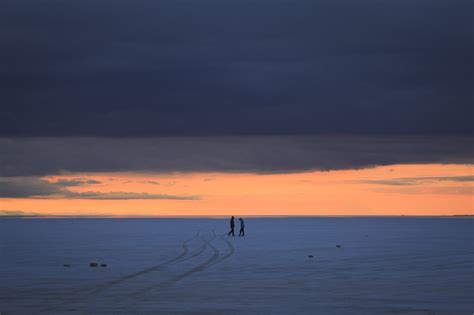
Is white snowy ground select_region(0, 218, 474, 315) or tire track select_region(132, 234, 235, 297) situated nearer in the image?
white snowy ground select_region(0, 218, 474, 315)

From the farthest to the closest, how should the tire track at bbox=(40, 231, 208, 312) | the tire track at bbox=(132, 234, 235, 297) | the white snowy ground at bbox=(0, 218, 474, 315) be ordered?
the tire track at bbox=(132, 234, 235, 297) < the tire track at bbox=(40, 231, 208, 312) < the white snowy ground at bbox=(0, 218, 474, 315)

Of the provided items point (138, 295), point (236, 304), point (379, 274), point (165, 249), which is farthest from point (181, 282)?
point (165, 249)

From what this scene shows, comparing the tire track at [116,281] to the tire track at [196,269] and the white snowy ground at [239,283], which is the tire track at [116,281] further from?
the tire track at [196,269]

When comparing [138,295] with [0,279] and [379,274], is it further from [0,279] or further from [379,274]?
[379,274]

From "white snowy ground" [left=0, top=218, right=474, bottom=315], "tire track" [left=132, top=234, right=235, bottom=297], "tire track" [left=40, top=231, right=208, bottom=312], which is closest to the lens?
"white snowy ground" [left=0, top=218, right=474, bottom=315]

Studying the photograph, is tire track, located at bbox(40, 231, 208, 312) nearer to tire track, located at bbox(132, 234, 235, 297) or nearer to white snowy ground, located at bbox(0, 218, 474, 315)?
white snowy ground, located at bbox(0, 218, 474, 315)

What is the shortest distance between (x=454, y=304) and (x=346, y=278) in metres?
7.34

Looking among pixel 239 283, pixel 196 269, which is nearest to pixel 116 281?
pixel 239 283

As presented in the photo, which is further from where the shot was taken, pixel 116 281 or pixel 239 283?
pixel 116 281

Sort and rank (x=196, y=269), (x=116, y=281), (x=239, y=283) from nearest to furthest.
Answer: (x=239, y=283)
(x=116, y=281)
(x=196, y=269)

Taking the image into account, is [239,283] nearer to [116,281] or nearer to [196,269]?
[116,281]

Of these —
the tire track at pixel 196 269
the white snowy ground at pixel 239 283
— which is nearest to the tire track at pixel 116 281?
the white snowy ground at pixel 239 283

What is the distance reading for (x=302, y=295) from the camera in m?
24.0

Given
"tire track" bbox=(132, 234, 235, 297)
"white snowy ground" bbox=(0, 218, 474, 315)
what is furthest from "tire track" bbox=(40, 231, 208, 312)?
"tire track" bbox=(132, 234, 235, 297)
